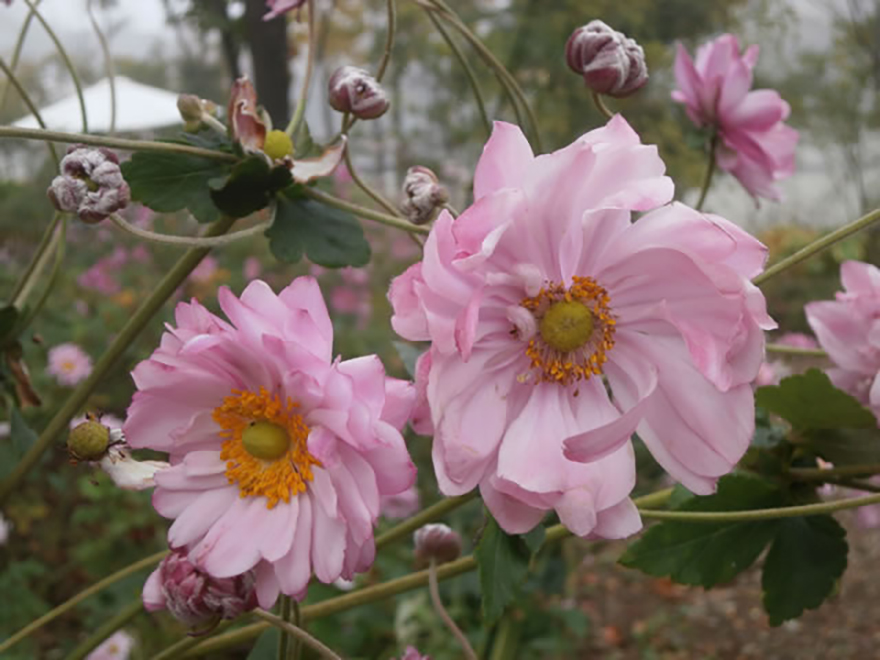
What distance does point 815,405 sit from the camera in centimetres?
46

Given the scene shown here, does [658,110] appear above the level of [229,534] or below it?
below

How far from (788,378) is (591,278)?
0.15m

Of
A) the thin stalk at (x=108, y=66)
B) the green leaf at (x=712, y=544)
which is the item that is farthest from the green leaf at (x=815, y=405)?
the thin stalk at (x=108, y=66)

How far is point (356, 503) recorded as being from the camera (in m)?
0.33

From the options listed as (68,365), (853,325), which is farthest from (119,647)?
(853,325)

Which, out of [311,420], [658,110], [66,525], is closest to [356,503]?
[311,420]

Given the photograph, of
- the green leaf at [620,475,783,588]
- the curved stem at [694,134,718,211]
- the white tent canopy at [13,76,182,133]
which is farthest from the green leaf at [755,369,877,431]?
the white tent canopy at [13,76,182,133]

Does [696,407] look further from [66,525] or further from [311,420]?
[66,525]

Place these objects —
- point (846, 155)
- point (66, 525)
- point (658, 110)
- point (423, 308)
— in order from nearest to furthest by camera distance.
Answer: point (423, 308) → point (66, 525) → point (658, 110) → point (846, 155)

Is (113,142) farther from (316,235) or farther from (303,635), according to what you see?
(303,635)

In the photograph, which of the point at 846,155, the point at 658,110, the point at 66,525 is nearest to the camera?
the point at 66,525

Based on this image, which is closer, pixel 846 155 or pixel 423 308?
pixel 423 308

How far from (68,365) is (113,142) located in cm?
173

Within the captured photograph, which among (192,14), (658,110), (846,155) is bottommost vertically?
(846,155)
